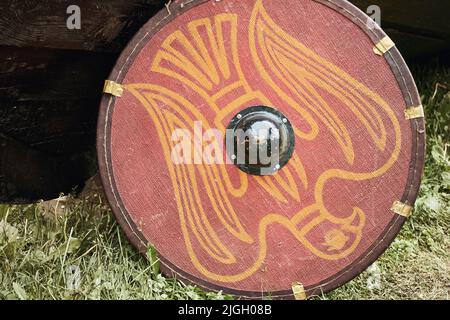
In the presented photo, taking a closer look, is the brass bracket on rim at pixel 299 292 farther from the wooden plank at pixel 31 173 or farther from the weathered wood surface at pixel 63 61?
the wooden plank at pixel 31 173

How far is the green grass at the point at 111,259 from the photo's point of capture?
1.69 meters

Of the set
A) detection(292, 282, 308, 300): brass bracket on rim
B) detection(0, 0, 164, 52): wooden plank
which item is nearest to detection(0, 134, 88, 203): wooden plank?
detection(0, 0, 164, 52): wooden plank

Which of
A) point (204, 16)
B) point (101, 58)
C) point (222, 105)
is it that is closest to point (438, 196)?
point (222, 105)

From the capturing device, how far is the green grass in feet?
5.55

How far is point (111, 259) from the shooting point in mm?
1808

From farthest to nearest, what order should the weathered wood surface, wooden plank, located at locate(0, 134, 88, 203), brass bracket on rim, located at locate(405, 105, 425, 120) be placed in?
1. wooden plank, located at locate(0, 134, 88, 203)
2. the weathered wood surface
3. brass bracket on rim, located at locate(405, 105, 425, 120)

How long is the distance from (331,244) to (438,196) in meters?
0.75

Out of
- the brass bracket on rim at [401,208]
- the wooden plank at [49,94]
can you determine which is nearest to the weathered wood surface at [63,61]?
the wooden plank at [49,94]

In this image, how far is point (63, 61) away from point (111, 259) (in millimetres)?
654

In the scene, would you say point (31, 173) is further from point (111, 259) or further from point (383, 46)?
point (383, 46)

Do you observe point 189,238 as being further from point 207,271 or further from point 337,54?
point 337,54

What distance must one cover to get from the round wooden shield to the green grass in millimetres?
129

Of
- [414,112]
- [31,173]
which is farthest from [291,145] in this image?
[31,173]

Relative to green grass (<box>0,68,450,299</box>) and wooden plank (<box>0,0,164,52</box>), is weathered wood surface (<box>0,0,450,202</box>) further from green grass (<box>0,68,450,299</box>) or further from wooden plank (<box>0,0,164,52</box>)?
green grass (<box>0,68,450,299</box>)
